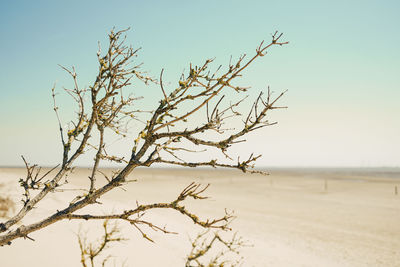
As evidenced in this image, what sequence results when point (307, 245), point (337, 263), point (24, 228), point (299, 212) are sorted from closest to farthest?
1. point (24, 228)
2. point (337, 263)
3. point (307, 245)
4. point (299, 212)

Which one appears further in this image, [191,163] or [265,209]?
[265,209]

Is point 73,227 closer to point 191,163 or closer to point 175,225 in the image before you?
point 175,225

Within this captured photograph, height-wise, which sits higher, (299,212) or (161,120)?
(161,120)

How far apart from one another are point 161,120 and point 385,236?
58.1 feet

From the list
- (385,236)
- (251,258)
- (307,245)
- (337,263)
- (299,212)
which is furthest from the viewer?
(299,212)

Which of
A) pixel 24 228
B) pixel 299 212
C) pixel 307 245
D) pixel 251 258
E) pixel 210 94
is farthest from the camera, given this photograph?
pixel 299 212

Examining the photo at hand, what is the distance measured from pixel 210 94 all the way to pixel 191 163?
639mm

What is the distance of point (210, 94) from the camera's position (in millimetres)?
2436

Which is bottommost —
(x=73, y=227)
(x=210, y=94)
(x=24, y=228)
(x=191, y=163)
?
(x=73, y=227)

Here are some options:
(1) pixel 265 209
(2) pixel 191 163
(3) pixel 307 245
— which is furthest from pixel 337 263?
(1) pixel 265 209

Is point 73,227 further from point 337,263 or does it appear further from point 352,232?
point 352,232

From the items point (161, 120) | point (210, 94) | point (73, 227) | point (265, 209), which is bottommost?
point (265, 209)

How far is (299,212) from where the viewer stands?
22.6 metres

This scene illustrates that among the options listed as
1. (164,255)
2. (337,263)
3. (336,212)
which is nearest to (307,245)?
(337,263)
